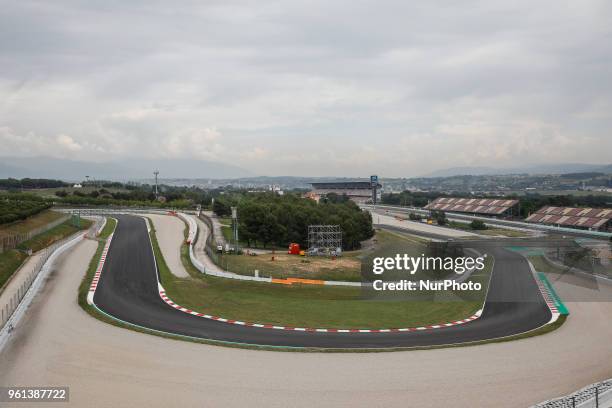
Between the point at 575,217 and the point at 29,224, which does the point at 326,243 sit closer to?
the point at 29,224

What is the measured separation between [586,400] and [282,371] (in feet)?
30.9

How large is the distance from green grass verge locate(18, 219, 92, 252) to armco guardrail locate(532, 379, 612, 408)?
138ft

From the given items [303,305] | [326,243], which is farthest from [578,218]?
[303,305]

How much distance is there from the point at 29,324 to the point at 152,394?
10.6 meters

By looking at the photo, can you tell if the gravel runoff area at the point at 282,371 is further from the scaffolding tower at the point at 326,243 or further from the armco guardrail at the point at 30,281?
the scaffolding tower at the point at 326,243

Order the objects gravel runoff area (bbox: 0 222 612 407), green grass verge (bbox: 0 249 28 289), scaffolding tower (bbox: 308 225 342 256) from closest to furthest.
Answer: gravel runoff area (bbox: 0 222 612 407)
green grass verge (bbox: 0 249 28 289)
scaffolding tower (bbox: 308 225 342 256)

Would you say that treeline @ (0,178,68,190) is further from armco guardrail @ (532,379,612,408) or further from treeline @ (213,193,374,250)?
armco guardrail @ (532,379,612,408)

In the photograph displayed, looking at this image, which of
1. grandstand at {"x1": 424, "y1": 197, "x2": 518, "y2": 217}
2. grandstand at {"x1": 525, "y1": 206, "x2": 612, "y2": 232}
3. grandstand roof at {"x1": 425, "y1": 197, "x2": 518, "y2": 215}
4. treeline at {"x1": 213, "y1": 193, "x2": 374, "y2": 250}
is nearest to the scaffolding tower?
treeline at {"x1": 213, "y1": 193, "x2": 374, "y2": 250}

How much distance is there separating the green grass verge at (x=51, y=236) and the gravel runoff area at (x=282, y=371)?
79.8ft

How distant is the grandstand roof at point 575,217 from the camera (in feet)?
267

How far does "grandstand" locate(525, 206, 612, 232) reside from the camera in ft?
264

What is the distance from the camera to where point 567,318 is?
25406 mm

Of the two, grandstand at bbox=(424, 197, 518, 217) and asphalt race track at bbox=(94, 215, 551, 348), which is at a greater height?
grandstand at bbox=(424, 197, 518, 217)

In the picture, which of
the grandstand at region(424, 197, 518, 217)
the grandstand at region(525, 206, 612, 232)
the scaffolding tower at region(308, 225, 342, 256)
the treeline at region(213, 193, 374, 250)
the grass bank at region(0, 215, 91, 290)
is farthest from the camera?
the grandstand at region(424, 197, 518, 217)
